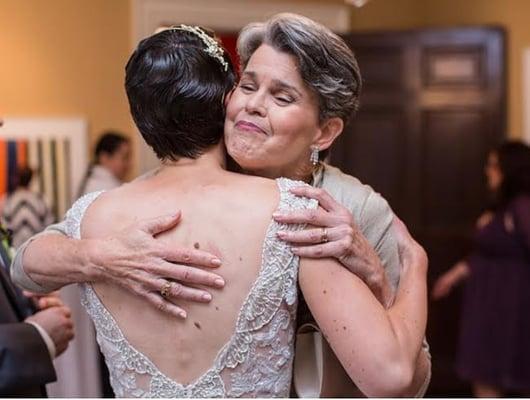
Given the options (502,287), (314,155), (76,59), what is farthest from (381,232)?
(76,59)

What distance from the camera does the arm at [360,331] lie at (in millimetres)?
1511

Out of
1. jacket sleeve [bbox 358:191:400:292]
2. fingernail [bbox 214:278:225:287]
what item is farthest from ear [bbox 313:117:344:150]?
fingernail [bbox 214:278:225:287]

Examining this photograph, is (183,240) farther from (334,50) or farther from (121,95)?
(121,95)

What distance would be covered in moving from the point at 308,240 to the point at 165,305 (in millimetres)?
265

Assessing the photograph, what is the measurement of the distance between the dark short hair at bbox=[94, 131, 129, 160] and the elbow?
3.57 meters

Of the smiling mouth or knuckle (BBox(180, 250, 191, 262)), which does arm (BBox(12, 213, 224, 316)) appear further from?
the smiling mouth

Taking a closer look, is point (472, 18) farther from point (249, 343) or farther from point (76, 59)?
point (249, 343)

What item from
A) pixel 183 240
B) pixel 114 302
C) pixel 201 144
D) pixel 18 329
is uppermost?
pixel 201 144

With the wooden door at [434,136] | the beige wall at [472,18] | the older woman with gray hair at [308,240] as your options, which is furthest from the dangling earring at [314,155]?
the beige wall at [472,18]

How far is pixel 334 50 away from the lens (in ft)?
5.39

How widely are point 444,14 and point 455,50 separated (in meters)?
0.70

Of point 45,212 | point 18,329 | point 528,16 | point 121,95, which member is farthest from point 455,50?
point 18,329

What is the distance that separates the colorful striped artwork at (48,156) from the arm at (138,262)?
3.39m

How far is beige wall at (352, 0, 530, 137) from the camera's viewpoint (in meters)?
5.41
